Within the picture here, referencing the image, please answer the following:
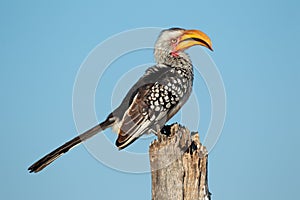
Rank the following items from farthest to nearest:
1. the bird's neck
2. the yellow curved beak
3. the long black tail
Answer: the bird's neck → the yellow curved beak → the long black tail

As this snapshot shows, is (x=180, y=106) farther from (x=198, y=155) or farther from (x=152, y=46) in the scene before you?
(x=198, y=155)

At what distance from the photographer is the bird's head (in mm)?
8664

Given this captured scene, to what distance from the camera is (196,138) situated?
6.64m

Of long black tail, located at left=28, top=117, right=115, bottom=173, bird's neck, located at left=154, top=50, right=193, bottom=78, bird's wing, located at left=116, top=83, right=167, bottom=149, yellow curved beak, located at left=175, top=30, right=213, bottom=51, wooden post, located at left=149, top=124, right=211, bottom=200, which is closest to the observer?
wooden post, located at left=149, top=124, right=211, bottom=200

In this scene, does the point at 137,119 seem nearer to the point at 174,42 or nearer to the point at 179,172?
the point at 174,42

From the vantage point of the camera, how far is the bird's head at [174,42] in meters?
8.66

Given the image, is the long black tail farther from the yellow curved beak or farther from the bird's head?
the yellow curved beak

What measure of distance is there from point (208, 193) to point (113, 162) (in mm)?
1885

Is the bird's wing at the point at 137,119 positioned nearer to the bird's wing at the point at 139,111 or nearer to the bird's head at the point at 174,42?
the bird's wing at the point at 139,111

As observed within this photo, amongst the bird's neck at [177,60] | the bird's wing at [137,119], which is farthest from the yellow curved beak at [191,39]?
the bird's wing at [137,119]

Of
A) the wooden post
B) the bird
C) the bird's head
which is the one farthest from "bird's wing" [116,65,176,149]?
the wooden post

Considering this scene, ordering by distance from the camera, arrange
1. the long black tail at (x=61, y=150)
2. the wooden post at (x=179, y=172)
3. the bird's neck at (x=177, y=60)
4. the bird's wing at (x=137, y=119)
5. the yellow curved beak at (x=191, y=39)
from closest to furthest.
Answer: the wooden post at (x=179, y=172) < the long black tail at (x=61, y=150) < the bird's wing at (x=137, y=119) < the yellow curved beak at (x=191, y=39) < the bird's neck at (x=177, y=60)

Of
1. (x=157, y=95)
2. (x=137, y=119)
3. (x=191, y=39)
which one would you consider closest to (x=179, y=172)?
(x=137, y=119)

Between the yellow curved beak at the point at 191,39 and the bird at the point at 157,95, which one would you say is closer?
the bird at the point at 157,95
